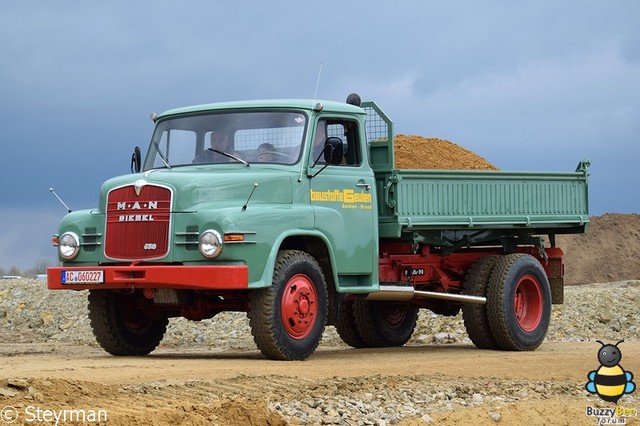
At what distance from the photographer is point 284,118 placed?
1516 cm

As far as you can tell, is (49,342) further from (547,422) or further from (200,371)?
(547,422)

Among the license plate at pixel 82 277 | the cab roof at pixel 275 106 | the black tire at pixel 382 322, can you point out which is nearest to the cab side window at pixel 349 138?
the cab roof at pixel 275 106

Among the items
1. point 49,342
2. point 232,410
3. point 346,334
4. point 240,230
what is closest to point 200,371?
point 240,230

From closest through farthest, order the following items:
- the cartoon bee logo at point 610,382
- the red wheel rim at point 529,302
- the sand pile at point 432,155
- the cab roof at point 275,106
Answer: the cartoon bee logo at point 610,382, the cab roof at point 275,106, the red wheel rim at point 529,302, the sand pile at point 432,155

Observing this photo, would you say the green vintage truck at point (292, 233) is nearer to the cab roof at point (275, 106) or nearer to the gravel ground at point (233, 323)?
the cab roof at point (275, 106)

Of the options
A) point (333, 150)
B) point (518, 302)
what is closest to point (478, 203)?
point (518, 302)

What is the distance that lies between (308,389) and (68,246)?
4.82m

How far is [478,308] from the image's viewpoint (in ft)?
57.9

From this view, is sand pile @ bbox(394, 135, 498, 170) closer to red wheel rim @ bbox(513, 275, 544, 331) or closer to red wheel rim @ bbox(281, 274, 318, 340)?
red wheel rim @ bbox(513, 275, 544, 331)

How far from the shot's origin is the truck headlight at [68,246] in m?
14.9

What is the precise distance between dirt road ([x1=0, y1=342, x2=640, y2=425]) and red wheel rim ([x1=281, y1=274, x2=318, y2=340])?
464 mm

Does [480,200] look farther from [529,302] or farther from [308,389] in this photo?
[308,389]

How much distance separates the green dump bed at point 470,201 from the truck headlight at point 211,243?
3.22m

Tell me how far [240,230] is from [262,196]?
0.77 m
